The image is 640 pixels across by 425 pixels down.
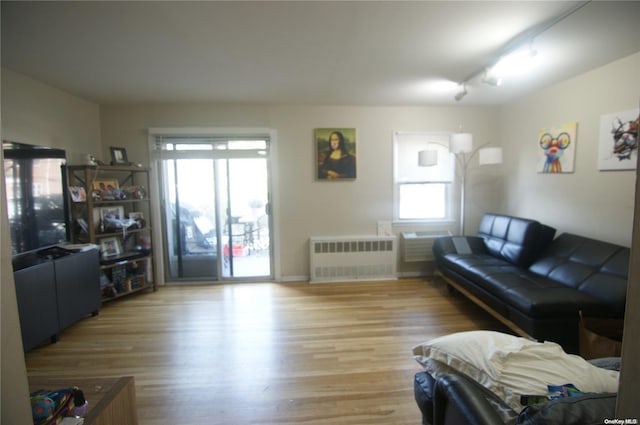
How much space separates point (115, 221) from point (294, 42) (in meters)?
2.89

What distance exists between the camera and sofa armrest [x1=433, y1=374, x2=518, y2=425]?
90cm

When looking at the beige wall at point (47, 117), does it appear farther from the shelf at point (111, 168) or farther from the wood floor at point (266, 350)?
the wood floor at point (266, 350)

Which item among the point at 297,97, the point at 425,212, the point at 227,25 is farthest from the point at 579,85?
the point at 227,25

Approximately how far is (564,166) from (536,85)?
0.97m

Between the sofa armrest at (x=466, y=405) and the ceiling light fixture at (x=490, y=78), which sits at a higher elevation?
the ceiling light fixture at (x=490, y=78)

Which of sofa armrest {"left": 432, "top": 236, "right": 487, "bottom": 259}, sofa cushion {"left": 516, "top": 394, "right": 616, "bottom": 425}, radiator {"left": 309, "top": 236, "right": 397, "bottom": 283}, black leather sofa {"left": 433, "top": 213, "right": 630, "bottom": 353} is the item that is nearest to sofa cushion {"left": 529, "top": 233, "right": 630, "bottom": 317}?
black leather sofa {"left": 433, "top": 213, "right": 630, "bottom": 353}

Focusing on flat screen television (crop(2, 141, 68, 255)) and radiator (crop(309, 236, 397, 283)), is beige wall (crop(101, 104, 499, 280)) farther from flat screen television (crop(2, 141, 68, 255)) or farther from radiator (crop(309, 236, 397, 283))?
flat screen television (crop(2, 141, 68, 255))

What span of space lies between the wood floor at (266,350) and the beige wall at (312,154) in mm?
873

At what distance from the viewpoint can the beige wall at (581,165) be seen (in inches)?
100

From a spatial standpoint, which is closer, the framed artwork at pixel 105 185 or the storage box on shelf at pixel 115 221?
the storage box on shelf at pixel 115 221

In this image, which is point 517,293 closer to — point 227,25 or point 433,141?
point 433,141

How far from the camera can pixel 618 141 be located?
2557mm

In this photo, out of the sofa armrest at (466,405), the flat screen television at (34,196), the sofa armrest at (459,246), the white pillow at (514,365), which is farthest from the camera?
the sofa armrest at (459,246)

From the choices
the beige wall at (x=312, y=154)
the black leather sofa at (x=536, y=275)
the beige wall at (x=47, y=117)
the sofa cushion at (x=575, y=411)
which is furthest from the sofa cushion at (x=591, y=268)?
the beige wall at (x=47, y=117)
